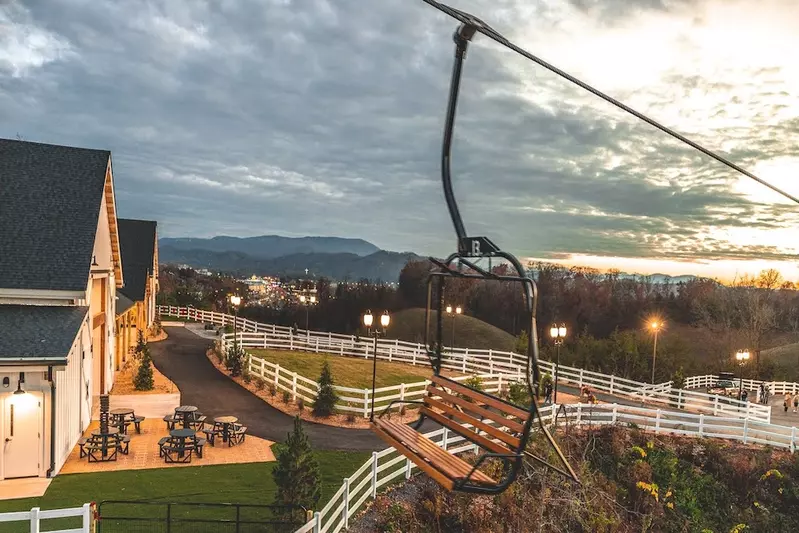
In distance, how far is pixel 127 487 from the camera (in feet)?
37.1

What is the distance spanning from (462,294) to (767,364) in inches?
1039

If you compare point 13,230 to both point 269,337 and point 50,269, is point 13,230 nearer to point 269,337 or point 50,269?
point 50,269

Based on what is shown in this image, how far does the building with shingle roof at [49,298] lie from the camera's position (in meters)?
11.8

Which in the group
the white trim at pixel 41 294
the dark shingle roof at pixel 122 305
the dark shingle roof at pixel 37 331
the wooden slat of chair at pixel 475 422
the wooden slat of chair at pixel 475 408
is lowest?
the dark shingle roof at pixel 122 305

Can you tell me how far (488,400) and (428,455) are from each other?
67cm

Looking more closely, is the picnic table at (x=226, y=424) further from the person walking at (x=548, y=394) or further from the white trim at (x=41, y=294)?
the person walking at (x=548, y=394)

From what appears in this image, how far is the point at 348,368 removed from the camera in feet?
82.1

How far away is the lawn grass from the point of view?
22706mm

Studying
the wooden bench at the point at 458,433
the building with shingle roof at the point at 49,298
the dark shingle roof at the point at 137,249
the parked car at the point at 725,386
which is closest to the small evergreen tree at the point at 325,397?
the building with shingle roof at the point at 49,298

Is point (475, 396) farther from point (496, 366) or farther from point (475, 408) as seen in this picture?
point (496, 366)

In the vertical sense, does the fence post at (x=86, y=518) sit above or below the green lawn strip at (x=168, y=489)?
above

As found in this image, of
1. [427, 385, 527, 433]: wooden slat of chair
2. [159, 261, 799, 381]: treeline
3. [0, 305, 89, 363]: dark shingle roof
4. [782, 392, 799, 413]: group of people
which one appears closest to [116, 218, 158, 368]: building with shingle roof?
[0, 305, 89, 363]: dark shingle roof

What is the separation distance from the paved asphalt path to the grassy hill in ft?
69.5

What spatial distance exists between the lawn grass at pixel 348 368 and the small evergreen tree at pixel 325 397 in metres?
3.85
